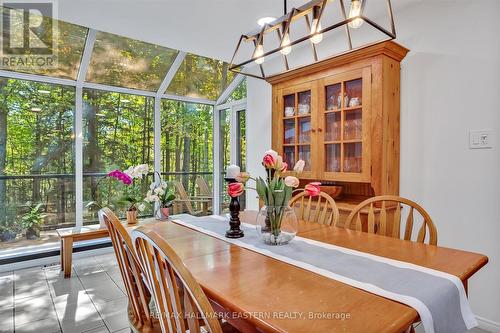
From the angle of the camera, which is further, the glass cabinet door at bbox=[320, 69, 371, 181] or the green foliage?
the green foliage

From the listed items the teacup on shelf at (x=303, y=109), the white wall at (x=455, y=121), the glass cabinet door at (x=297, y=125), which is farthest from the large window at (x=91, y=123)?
the white wall at (x=455, y=121)

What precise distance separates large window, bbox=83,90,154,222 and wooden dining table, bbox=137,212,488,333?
2779 mm

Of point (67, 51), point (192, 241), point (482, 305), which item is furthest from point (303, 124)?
point (67, 51)

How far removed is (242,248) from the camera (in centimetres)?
137

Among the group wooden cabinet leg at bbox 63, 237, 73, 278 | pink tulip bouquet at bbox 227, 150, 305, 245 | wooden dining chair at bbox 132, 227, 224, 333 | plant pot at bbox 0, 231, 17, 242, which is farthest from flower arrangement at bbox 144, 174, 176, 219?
plant pot at bbox 0, 231, 17, 242

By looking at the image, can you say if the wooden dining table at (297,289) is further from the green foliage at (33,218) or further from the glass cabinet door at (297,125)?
the green foliage at (33,218)

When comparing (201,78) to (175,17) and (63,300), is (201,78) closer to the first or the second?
(175,17)

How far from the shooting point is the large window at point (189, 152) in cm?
441

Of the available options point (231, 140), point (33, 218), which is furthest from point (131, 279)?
point (231, 140)

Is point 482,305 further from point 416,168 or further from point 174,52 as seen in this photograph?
point 174,52

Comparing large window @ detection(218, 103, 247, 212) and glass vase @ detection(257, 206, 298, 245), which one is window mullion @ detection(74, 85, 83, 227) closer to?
large window @ detection(218, 103, 247, 212)

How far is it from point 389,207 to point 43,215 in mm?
3649

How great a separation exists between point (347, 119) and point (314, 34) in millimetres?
1175

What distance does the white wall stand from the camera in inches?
76.6
